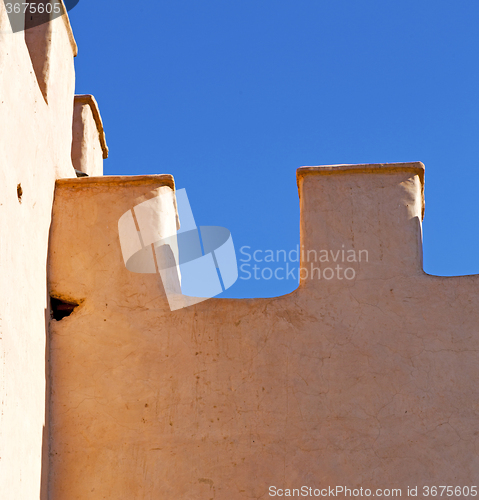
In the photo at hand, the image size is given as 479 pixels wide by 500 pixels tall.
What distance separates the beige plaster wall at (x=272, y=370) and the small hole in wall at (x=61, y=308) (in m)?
0.07

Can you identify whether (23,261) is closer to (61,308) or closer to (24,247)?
(24,247)

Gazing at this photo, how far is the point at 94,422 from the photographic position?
5238mm

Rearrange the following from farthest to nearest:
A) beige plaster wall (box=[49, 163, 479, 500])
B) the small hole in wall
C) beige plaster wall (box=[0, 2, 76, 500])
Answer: the small hole in wall
beige plaster wall (box=[49, 163, 479, 500])
beige plaster wall (box=[0, 2, 76, 500])

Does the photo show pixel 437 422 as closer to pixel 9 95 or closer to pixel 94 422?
pixel 94 422

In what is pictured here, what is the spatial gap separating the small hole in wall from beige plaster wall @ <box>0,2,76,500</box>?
0.14 meters

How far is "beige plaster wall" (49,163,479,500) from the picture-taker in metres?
5.11

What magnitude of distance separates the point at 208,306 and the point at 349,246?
3.71ft

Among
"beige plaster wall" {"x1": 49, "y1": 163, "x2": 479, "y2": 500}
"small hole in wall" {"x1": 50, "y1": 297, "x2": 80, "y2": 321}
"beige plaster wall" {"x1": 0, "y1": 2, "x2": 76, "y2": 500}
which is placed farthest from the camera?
"small hole in wall" {"x1": 50, "y1": 297, "x2": 80, "y2": 321}

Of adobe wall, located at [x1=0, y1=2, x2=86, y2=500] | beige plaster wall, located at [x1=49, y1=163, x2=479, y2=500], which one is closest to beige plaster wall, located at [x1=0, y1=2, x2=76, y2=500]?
adobe wall, located at [x1=0, y1=2, x2=86, y2=500]

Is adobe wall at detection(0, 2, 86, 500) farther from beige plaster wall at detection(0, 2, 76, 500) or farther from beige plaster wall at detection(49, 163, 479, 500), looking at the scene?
beige plaster wall at detection(49, 163, 479, 500)

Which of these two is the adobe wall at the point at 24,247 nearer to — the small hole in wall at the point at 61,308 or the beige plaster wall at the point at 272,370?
the small hole in wall at the point at 61,308

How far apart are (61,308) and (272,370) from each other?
1587 mm

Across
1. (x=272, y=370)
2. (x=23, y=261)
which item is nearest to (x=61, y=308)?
(x=23, y=261)

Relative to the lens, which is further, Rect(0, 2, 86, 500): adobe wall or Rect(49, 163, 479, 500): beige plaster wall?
Rect(49, 163, 479, 500): beige plaster wall
